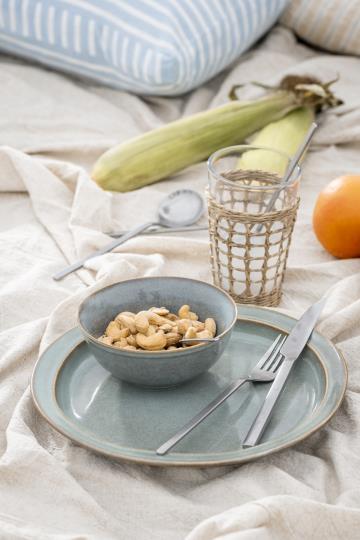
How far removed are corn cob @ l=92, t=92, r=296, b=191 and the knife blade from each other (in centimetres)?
49

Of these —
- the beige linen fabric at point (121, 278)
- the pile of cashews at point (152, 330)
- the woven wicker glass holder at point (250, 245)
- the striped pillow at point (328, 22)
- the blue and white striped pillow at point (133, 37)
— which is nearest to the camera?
the beige linen fabric at point (121, 278)

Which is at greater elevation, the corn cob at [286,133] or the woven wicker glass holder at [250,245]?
the woven wicker glass holder at [250,245]

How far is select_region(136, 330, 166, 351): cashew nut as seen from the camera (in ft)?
2.41

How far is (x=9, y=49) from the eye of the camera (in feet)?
5.09

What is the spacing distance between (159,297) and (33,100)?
74 cm

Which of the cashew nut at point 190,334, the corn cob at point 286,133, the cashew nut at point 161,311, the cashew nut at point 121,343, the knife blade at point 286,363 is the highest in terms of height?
the cashew nut at point 190,334

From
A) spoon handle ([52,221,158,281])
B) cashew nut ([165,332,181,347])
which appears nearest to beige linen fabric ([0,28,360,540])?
spoon handle ([52,221,158,281])

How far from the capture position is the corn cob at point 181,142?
4.19 ft

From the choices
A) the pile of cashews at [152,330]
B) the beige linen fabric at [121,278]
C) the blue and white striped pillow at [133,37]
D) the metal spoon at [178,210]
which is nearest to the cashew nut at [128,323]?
the pile of cashews at [152,330]

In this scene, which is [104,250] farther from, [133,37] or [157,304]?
[133,37]

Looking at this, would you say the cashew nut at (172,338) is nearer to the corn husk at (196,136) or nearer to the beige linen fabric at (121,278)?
the beige linen fabric at (121,278)

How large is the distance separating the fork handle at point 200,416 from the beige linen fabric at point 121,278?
0.12 ft

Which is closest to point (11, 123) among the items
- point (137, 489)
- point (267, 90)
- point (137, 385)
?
point (267, 90)

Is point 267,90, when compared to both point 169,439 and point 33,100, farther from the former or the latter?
point 169,439
